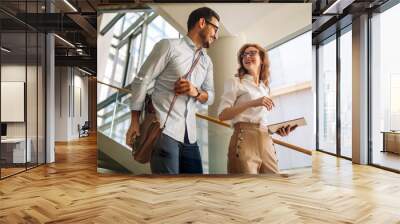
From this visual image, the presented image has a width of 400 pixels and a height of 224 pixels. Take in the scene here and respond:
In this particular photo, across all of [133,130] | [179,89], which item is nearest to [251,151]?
[179,89]

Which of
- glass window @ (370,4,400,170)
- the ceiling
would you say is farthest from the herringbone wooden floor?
the ceiling

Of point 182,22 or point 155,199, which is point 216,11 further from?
point 155,199

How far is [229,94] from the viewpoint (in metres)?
6.66

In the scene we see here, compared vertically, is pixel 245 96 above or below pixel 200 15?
below

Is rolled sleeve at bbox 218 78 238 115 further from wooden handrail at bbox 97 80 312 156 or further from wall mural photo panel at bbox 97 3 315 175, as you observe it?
wooden handrail at bbox 97 80 312 156

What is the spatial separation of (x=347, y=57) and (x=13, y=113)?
7.31 meters

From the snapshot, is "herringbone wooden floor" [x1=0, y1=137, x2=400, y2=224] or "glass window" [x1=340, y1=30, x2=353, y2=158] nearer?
"herringbone wooden floor" [x1=0, y1=137, x2=400, y2=224]

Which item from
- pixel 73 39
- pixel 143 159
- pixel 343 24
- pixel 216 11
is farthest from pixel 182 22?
pixel 73 39

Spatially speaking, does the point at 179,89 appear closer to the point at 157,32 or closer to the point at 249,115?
the point at 157,32

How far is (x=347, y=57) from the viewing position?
925cm

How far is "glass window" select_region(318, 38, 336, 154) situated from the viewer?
10.3m

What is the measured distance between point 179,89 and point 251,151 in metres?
1.59

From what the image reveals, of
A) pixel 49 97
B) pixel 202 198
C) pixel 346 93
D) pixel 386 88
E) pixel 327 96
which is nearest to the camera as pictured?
pixel 202 198

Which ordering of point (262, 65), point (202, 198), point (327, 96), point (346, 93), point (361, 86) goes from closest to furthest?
point (202, 198) → point (262, 65) → point (361, 86) → point (346, 93) → point (327, 96)
